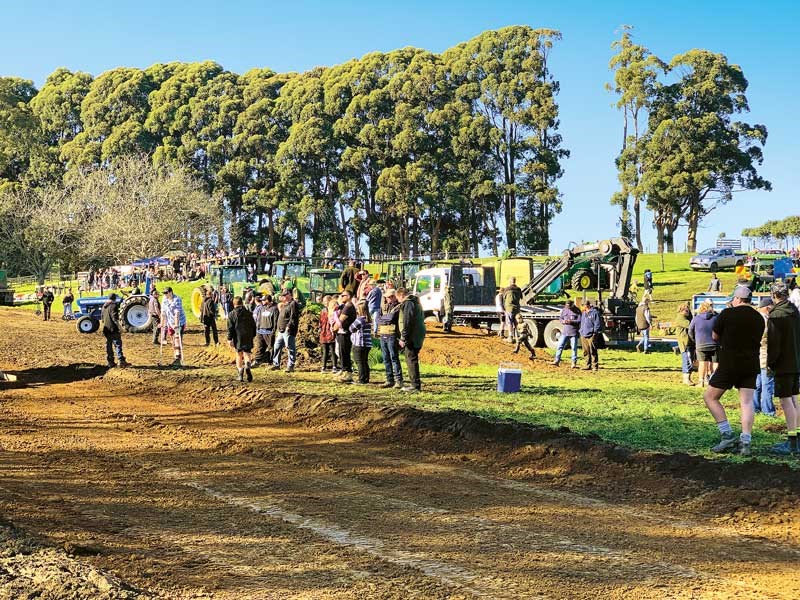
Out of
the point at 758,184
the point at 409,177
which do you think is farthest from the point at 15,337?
the point at 758,184

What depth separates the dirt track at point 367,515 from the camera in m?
5.99

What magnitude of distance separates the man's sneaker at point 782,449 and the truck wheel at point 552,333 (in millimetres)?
15744

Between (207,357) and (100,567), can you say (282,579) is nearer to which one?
(100,567)

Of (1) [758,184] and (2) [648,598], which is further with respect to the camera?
(1) [758,184]

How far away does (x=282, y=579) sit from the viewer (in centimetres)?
602

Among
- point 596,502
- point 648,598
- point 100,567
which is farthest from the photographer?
point 596,502

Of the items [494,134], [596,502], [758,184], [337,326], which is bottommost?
[596,502]

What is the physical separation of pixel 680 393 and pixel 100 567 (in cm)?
1219

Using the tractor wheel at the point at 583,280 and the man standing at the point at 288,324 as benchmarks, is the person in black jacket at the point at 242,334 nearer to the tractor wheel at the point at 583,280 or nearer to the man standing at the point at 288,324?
the man standing at the point at 288,324

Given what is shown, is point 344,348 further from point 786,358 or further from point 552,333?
point 552,333

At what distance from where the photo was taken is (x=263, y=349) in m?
22.2

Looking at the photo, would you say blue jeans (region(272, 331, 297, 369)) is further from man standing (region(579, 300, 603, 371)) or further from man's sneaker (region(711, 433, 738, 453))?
man's sneaker (region(711, 433, 738, 453))

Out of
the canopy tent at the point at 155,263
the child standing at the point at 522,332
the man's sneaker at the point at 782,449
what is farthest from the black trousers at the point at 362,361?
the canopy tent at the point at 155,263

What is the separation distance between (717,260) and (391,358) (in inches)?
1460
